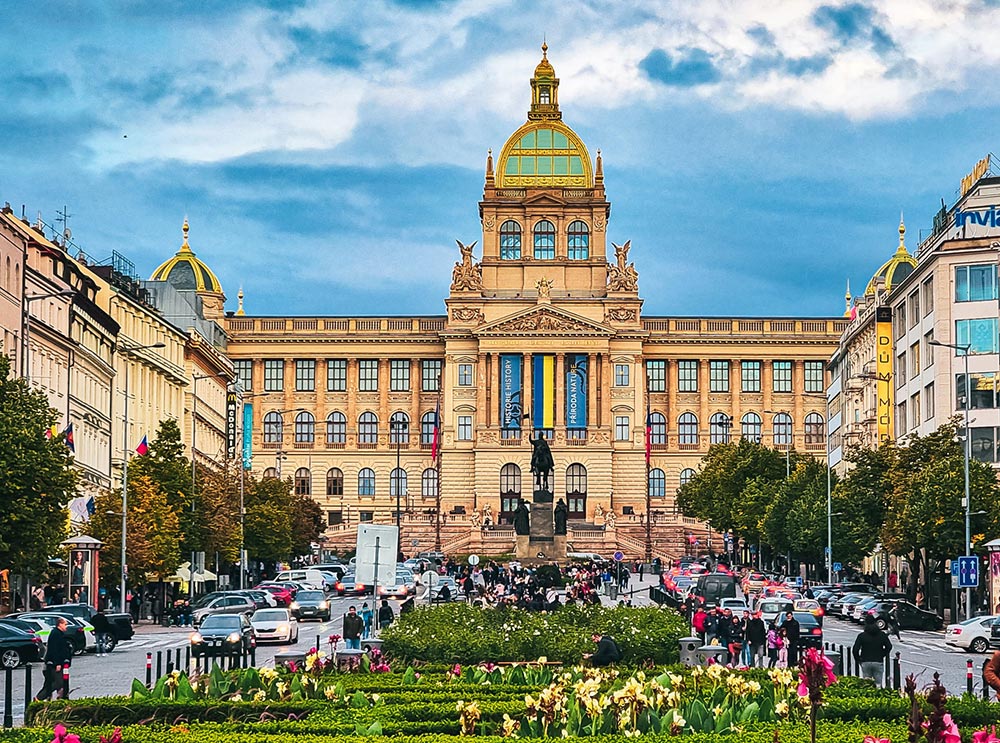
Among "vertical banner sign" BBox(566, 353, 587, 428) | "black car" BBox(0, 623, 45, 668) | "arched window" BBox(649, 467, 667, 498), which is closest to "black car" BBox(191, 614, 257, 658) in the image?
"black car" BBox(0, 623, 45, 668)

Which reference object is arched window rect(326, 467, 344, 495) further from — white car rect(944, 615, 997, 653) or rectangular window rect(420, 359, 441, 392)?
Result: white car rect(944, 615, 997, 653)

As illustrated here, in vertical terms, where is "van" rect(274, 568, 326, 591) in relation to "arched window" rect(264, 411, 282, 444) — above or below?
below

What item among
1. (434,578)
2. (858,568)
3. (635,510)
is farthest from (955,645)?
(635,510)

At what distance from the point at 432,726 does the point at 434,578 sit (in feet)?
196

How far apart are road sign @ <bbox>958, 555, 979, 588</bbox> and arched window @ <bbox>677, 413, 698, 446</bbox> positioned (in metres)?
112

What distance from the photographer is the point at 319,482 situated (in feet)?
584

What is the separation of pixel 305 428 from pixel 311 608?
10514 cm

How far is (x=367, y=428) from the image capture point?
179750 mm

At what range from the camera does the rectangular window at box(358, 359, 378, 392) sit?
589 feet

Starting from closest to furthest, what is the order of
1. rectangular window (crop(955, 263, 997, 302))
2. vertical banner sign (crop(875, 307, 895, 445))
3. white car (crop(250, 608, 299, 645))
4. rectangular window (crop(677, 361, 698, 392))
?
white car (crop(250, 608, 299, 645)) → rectangular window (crop(955, 263, 997, 302)) → vertical banner sign (crop(875, 307, 895, 445)) → rectangular window (crop(677, 361, 698, 392))

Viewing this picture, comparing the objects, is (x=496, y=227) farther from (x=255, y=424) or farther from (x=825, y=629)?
(x=825, y=629)

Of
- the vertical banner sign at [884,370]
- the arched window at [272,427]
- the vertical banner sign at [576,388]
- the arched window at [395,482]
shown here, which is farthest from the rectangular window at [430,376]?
the vertical banner sign at [884,370]

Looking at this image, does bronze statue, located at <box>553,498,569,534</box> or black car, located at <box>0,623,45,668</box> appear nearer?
black car, located at <box>0,623,45,668</box>

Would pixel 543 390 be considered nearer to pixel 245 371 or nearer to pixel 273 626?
pixel 245 371
